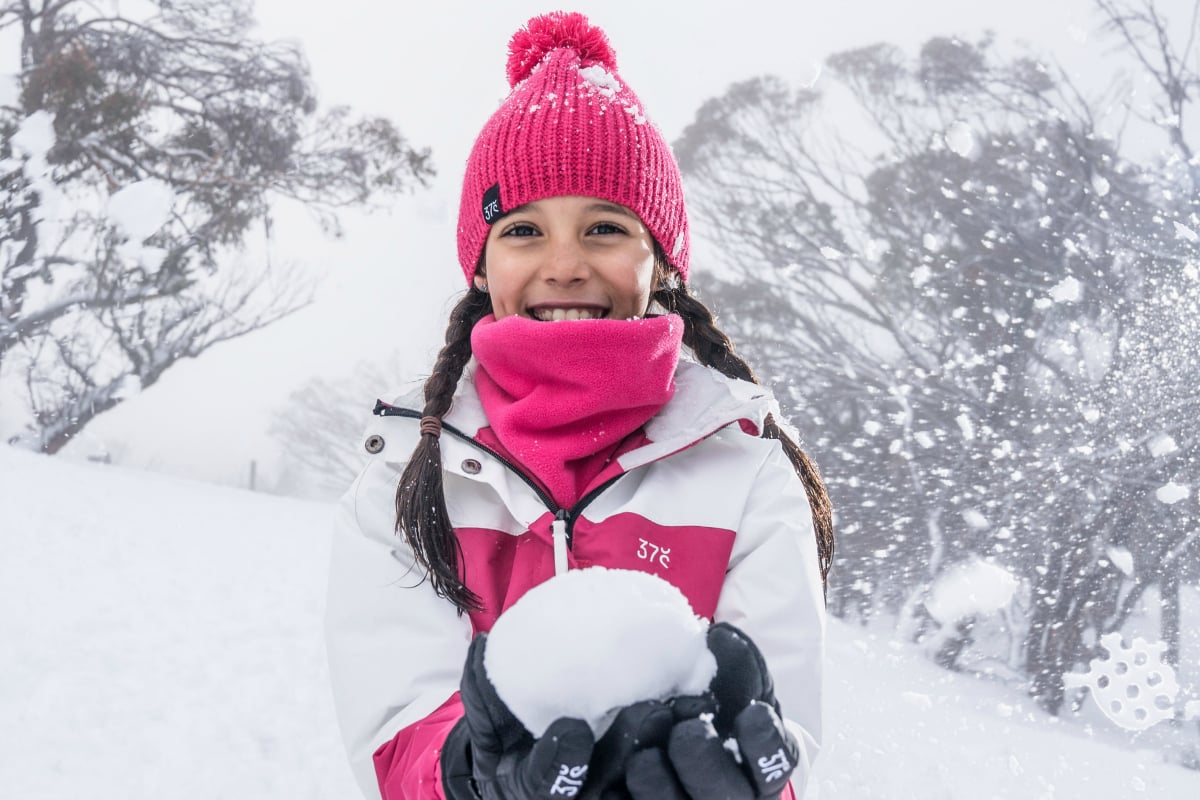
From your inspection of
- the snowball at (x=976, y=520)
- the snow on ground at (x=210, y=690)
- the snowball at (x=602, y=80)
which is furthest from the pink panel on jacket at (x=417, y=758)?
the snowball at (x=976, y=520)

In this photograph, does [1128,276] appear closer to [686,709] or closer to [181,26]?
[686,709]

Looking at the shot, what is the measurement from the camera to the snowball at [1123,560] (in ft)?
27.3

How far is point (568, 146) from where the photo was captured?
136 cm

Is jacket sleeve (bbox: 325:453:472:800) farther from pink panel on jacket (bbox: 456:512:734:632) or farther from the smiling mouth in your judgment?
the smiling mouth

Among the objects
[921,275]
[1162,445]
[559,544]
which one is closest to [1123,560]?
[1162,445]

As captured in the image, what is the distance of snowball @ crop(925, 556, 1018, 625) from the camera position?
8.72m

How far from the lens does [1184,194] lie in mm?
9586

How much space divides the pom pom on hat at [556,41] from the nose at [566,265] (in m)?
0.46

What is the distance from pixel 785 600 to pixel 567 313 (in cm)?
55

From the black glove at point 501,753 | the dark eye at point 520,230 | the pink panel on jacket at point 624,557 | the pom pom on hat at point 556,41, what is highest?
the pom pom on hat at point 556,41

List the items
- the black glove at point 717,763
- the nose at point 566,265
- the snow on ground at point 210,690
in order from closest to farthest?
1. the black glove at point 717,763
2. the nose at point 566,265
3. the snow on ground at point 210,690

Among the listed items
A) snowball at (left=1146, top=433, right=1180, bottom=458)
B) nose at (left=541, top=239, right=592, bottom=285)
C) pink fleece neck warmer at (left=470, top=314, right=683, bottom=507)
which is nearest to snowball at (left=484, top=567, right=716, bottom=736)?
pink fleece neck warmer at (left=470, top=314, right=683, bottom=507)

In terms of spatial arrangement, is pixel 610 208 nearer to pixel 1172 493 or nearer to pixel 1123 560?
pixel 1123 560

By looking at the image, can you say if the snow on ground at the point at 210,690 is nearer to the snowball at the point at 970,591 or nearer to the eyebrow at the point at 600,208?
the snowball at the point at 970,591
